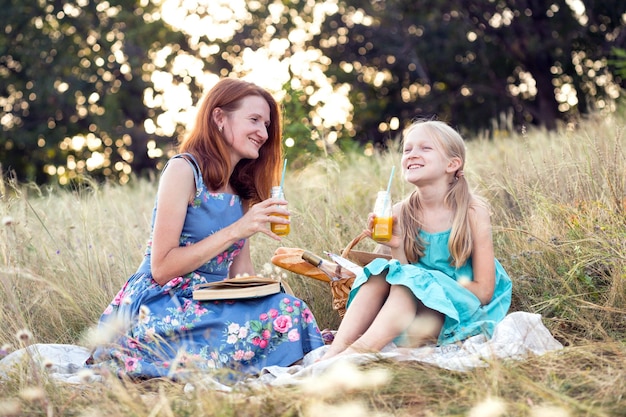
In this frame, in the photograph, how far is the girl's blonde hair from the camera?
353 cm

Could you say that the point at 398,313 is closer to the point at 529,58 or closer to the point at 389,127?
the point at 529,58

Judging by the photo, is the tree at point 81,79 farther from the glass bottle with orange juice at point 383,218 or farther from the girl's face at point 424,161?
the glass bottle with orange juice at point 383,218

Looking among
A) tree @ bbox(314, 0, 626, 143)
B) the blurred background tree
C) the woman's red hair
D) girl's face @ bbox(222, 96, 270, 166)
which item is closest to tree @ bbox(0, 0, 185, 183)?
the blurred background tree

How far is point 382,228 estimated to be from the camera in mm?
3475

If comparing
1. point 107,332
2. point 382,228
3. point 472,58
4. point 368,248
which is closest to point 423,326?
point 382,228

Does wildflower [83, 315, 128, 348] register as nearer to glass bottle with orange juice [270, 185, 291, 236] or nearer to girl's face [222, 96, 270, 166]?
glass bottle with orange juice [270, 185, 291, 236]

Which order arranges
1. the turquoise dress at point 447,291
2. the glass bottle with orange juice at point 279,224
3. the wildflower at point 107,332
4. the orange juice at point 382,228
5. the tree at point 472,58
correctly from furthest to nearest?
1. the tree at point 472,58
2. the orange juice at point 382,228
3. the glass bottle with orange juice at point 279,224
4. the turquoise dress at point 447,291
5. the wildflower at point 107,332

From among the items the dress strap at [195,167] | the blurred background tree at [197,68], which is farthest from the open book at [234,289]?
the blurred background tree at [197,68]

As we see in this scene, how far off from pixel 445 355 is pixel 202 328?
1024mm

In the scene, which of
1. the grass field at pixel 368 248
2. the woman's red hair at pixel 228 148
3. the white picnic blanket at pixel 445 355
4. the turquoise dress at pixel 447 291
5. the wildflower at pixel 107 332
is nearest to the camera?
the grass field at pixel 368 248

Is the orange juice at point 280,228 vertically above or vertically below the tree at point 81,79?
below

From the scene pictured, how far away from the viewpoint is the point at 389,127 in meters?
18.2

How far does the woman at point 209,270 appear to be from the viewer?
3326mm

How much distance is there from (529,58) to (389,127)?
157 inches
